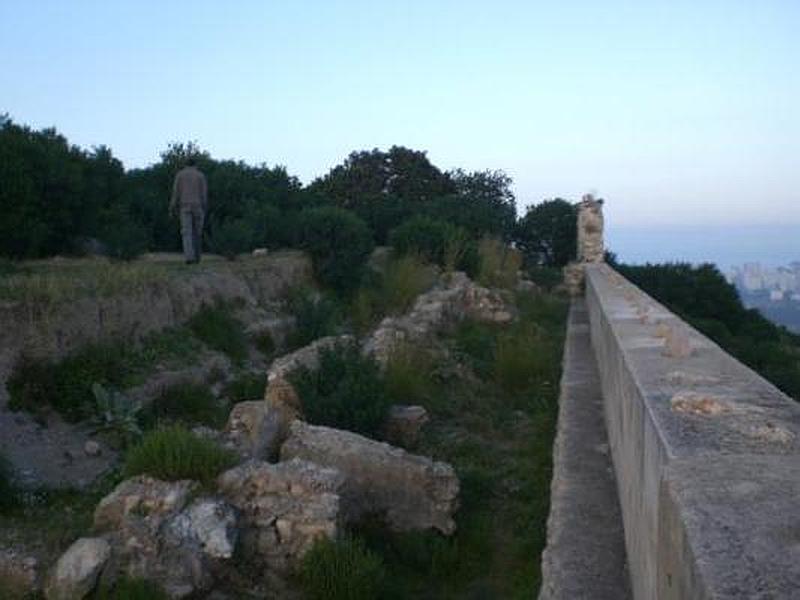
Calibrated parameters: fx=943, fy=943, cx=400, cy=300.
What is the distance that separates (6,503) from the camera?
560cm

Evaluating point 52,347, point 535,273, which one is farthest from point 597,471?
point 535,273

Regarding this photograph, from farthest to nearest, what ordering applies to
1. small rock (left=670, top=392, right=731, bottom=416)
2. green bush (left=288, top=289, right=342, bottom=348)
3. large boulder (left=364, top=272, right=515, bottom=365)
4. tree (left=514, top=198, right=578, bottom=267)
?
1. tree (left=514, top=198, right=578, bottom=267)
2. green bush (left=288, top=289, right=342, bottom=348)
3. large boulder (left=364, top=272, right=515, bottom=365)
4. small rock (left=670, top=392, right=731, bottom=416)

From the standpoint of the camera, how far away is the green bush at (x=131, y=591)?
421 cm

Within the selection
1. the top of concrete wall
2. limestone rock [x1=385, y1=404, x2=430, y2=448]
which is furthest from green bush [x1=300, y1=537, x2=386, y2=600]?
limestone rock [x1=385, y1=404, x2=430, y2=448]

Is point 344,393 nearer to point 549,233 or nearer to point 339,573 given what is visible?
point 339,573

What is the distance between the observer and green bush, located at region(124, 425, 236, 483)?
5.08 meters

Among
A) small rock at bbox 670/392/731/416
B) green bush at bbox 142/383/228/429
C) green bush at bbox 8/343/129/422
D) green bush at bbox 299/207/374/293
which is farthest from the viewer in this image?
green bush at bbox 299/207/374/293

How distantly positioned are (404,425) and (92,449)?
7.71 ft

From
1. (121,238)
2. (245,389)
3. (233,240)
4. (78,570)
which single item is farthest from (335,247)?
(78,570)

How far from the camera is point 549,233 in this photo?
102 ft

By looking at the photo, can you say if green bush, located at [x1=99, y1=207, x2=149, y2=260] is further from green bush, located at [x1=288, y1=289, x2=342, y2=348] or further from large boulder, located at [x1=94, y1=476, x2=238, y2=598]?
large boulder, located at [x1=94, y1=476, x2=238, y2=598]

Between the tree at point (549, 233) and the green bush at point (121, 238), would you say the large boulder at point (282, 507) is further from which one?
the tree at point (549, 233)

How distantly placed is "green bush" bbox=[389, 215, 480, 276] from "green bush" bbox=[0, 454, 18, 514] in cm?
1248

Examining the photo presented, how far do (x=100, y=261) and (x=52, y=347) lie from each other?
3.61 metres
